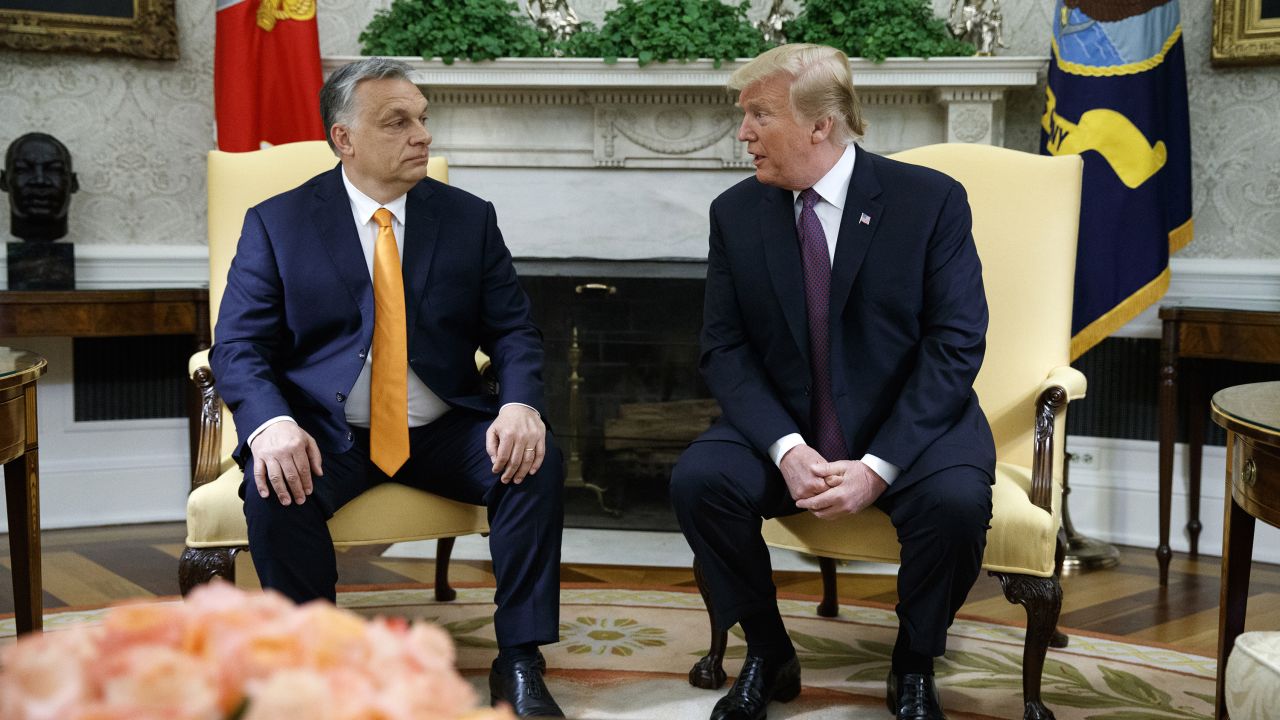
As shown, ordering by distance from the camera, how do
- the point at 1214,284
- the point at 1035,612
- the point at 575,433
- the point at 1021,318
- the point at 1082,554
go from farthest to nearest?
the point at 575,433, the point at 1214,284, the point at 1082,554, the point at 1021,318, the point at 1035,612

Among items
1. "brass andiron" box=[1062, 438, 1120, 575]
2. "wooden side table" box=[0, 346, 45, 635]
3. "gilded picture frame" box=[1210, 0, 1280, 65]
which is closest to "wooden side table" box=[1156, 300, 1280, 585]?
"brass andiron" box=[1062, 438, 1120, 575]

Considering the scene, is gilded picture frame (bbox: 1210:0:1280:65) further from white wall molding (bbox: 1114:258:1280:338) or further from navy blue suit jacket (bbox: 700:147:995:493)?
navy blue suit jacket (bbox: 700:147:995:493)

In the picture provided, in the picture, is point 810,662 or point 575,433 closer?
point 810,662

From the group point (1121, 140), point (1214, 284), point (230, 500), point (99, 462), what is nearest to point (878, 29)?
point (1121, 140)

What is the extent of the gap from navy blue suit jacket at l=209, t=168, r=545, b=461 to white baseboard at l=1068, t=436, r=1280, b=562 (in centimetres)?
238

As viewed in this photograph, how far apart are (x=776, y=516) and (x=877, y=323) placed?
1.47 ft

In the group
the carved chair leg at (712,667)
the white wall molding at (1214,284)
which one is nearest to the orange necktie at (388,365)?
the carved chair leg at (712,667)

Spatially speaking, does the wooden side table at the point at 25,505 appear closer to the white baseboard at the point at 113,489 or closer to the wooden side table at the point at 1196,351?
the white baseboard at the point at 113,489

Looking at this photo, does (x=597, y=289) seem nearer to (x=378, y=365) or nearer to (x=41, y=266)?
(x=378, y=365)

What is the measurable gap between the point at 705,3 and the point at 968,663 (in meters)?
2.43

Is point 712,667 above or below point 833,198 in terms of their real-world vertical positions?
below

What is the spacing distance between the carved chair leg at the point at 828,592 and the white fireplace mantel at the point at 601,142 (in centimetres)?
160

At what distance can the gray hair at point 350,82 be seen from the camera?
247cm

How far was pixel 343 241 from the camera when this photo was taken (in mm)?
2463
